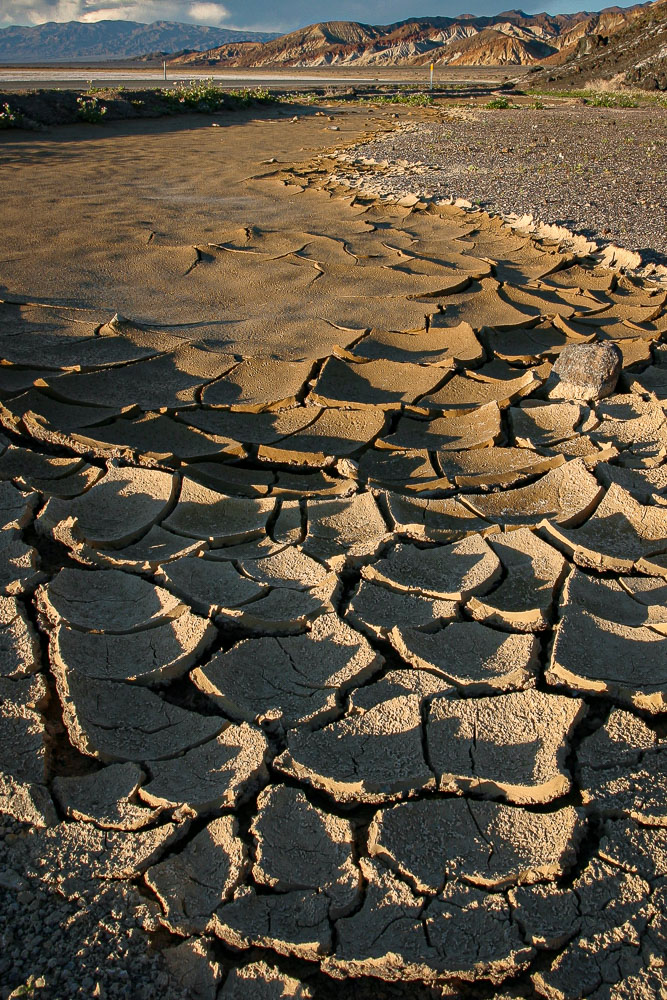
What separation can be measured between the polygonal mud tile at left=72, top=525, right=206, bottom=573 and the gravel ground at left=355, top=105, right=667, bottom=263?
3670 mm

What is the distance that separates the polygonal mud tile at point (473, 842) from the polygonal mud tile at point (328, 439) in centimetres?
120

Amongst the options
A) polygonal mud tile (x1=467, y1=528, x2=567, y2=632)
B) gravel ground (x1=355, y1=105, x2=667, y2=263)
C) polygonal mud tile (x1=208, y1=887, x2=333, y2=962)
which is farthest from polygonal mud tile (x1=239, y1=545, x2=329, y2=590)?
gravel ground (x1=355, y1=105, x2=667, y2=263)

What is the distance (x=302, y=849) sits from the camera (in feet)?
3.76

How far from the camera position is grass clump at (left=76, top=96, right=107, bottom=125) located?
912 cm

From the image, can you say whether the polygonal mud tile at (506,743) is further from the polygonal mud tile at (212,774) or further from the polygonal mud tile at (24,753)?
the polygonal mud tile at (24,753)

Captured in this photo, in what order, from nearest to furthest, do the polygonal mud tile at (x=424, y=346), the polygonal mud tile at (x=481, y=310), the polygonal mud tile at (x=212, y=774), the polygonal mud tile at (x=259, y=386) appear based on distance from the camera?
the polygonal mud tile at (x=212, y=774), the polygonal mud tile at (x=259, y=386), the polygonal mud tile at (x=424, y=346), the polygonal mud tile at (x=481, y=310)

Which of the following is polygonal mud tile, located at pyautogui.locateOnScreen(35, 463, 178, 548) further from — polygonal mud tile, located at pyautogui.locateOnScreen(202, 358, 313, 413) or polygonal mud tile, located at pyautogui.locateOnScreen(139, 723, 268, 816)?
polygonal mud tile, located at pyautogui.locateOnScreen(139, 723, 268, 816)

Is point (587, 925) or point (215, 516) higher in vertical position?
point (215, 516)

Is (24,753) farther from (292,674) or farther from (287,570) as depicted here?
(287,570)

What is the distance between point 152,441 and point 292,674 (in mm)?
1144

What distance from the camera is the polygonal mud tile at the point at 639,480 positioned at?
6.60 feet

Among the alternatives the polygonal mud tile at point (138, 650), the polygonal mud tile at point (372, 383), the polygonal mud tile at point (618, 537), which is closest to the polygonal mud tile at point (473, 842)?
the polygonal mud tile at point (138, 650)

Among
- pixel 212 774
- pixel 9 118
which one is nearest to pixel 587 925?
pixel 212 774

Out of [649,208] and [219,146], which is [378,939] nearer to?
[649,208]
